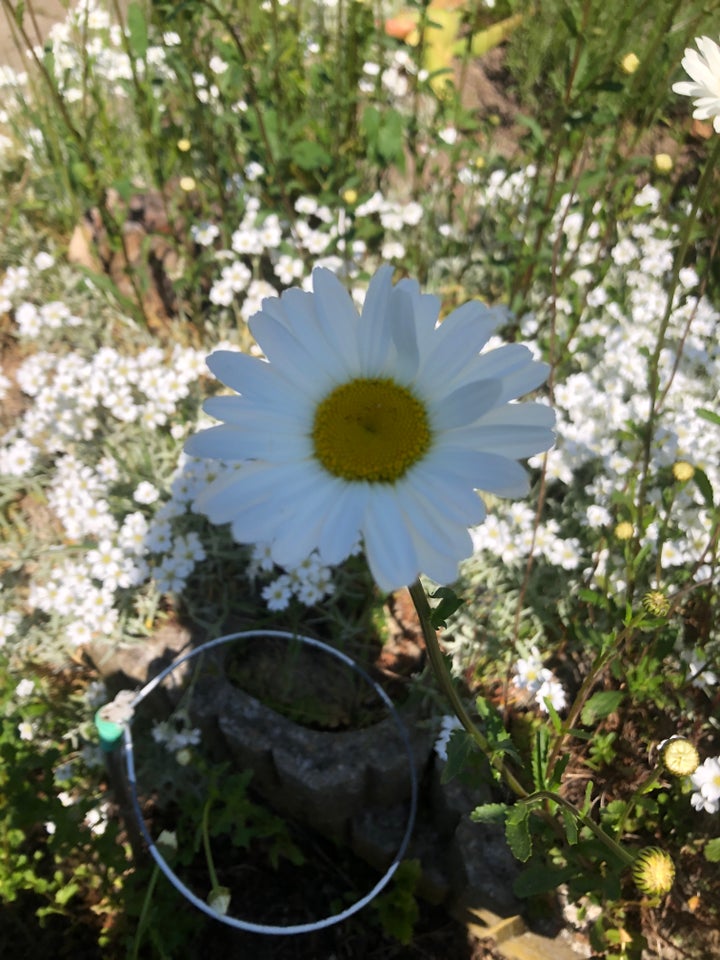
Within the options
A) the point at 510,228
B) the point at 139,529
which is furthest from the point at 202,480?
the point at 510,228

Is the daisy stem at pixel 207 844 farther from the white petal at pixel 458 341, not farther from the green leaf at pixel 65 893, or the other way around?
the white petal at pixel 458 341

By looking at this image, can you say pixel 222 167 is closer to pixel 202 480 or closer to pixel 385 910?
pixel 202 480

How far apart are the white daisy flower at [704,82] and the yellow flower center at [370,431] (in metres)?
0.88

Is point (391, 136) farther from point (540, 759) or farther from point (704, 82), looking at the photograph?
point (540, 759)

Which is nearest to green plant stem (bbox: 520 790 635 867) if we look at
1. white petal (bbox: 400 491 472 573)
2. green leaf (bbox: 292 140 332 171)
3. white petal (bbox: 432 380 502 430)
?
white petal (bbox: 400 491 472 573)

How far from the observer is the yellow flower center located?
40.1 inches

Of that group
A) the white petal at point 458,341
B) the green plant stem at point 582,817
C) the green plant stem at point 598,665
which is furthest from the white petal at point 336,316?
the green plant stem at point 582,817

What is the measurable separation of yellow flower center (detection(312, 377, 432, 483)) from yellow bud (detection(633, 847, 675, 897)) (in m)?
0.77

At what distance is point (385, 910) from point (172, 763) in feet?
2.20

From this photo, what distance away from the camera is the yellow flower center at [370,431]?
3.34 feet

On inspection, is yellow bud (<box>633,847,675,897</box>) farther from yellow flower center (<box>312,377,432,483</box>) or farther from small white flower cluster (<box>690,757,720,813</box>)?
yellow flower center (<box>312,377,432,483</box>)

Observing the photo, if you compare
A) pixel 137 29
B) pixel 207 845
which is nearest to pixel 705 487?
pixel 207 845

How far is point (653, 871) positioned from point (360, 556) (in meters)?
1.17

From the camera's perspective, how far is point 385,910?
1885mm
